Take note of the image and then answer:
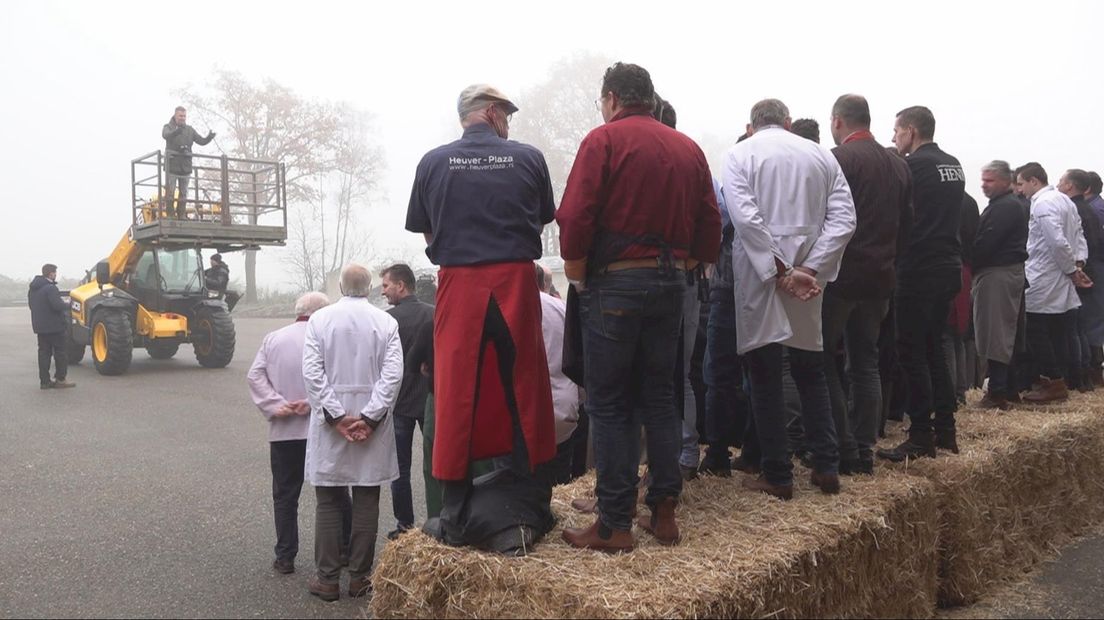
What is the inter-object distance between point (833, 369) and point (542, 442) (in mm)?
1745

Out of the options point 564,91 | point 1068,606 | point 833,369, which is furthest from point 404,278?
point 564,91

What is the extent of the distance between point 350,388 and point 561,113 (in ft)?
127

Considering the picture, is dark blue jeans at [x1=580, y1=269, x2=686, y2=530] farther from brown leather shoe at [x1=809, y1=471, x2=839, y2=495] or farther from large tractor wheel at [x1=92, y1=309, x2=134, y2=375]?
large tractor wheel at [x1=92, y1=309, x2=134, y2=375]

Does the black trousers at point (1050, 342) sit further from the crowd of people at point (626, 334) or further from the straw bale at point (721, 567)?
the straw bale at point (721, 567)

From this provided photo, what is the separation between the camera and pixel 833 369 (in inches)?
175

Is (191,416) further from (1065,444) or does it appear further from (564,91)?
(564,91)

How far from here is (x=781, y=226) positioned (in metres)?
4.06

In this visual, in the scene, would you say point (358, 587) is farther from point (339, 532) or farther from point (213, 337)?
point (213, 337)

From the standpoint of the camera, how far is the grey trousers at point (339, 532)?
15.0 feet

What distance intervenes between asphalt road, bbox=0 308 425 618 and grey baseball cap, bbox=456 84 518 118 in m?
2.50

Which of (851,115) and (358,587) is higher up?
(851,115)

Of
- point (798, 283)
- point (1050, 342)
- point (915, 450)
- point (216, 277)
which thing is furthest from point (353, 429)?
point (216, 277)

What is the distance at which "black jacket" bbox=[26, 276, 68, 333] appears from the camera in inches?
496

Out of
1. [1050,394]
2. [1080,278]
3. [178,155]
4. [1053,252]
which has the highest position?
[178,155]
